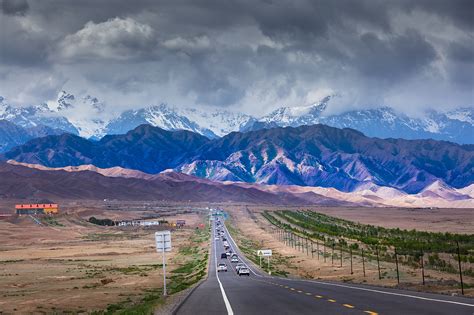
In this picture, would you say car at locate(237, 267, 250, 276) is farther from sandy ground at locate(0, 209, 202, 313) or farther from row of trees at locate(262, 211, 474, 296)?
row of trees at locate(262, 211, 474, 296)

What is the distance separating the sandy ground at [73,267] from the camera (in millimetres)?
50875

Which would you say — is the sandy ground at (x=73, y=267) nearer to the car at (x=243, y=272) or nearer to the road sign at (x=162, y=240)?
the road sign at (x=162, y=240)

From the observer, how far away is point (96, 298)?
168 feet

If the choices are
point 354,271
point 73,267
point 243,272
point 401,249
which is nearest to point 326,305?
Result: point 354,271

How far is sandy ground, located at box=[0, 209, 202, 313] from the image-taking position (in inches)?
2003

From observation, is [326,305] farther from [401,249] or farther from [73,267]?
[73,267]

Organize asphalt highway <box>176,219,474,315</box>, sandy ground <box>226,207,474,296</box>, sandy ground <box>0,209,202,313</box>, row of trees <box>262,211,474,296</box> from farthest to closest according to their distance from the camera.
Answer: row of trees <box>262,211,474,296</box>, sandy ground <box>0,209,202,313</box>, sandy ground <box>226,207,474,296</box>, asphalt highway <box>176,219,474,315</box>

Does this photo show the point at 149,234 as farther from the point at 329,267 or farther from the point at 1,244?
the point at 329,267

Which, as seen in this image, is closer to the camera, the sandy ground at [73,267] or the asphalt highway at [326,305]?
the asphalt highway at [326,305]

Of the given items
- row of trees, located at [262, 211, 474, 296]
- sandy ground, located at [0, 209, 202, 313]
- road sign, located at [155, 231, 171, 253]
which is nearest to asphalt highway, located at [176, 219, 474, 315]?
road sign, located at [155, 231, 171, 253]

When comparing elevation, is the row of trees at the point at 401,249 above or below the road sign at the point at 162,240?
below

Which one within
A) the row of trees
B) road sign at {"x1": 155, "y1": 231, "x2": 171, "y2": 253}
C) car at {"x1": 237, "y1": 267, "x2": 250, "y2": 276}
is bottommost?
car at {"x1": 237, "y1": 267, "x2": 250, "y2": 276}

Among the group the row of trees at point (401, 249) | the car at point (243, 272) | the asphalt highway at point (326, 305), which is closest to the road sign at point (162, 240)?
the asphalt highway at point (326, 305)

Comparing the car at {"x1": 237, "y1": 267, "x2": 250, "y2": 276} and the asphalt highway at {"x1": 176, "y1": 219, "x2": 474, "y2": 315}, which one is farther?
the car at {"x1": 237, "y1": 267, "x2": 250, "y2": 276}
